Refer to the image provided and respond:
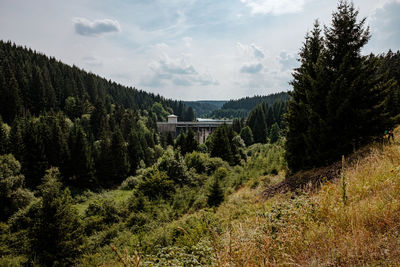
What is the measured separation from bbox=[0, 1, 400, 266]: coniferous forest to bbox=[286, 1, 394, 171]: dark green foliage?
0.21 feet

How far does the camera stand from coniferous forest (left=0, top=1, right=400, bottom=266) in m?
3.12

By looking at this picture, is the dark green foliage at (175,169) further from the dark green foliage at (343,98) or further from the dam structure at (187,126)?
the dam structure at (187,126)

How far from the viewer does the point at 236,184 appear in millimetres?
20219

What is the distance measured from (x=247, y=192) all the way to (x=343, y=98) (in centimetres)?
816

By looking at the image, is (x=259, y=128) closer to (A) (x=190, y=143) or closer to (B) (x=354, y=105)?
(A) (x=190, y=143)

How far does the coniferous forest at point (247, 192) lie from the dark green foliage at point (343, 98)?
63 mm

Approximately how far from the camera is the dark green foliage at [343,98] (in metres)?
11.0

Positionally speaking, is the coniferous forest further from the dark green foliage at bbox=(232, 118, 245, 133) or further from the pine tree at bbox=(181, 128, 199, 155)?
the dark green foliage at bbox=(232, 118, 245, 133)

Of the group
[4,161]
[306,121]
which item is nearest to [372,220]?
[306,121]

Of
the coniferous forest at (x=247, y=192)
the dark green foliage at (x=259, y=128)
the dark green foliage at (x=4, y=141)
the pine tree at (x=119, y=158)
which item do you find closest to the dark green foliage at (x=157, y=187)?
the coniferous forest at (x=247, y=192)

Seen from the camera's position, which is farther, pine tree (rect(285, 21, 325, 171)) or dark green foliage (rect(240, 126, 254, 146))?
dark green foliage (rect(240, 126, 254, 146))

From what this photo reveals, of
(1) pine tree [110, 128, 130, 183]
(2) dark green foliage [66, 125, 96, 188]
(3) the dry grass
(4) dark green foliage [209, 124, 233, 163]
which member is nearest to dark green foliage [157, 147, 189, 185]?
(4) dark green foliage [209, 124, 233, 163]

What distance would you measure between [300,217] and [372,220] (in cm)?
112

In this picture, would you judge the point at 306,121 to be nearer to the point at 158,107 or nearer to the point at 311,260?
the point at 311,260
